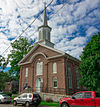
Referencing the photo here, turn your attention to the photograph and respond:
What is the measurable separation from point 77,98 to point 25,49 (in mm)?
31893

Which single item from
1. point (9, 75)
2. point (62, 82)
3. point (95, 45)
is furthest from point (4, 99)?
point (9, 75)

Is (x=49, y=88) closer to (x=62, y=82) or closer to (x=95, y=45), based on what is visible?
(x=62, y=82)

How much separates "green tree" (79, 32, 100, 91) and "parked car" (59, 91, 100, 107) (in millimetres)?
4240

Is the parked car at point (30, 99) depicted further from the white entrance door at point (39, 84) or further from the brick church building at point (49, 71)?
the white entrance door at point (39, 84)

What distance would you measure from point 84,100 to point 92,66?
539 centimetres

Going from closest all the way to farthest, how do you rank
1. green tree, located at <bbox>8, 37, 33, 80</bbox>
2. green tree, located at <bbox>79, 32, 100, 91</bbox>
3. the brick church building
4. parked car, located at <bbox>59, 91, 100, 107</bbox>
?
parked car, located at <bbox>59, 91, 100, 107</bbox>, green tree, located at <bbox>79, 32, 100, 91</bbox>, the brick church building, green tree, located at <bbox>8, 37, 33, 80</bbox>

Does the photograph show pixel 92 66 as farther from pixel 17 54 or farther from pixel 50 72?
pixel 17 54

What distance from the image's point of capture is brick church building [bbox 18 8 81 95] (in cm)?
2256

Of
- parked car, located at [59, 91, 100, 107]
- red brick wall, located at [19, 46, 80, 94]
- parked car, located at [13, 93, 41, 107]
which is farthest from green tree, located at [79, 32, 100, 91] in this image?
red brick wall, located at [19, 46, 80, 94]

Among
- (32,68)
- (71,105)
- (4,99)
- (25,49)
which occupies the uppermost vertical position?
(25,49)

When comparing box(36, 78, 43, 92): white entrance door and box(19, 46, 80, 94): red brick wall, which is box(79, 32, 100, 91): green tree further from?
box(36, 78, 43, 92): white entrance door

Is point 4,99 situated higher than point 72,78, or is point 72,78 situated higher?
point 72,78

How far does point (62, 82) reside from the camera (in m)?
22.0

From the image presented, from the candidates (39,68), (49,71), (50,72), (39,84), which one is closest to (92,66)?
(50,72)
